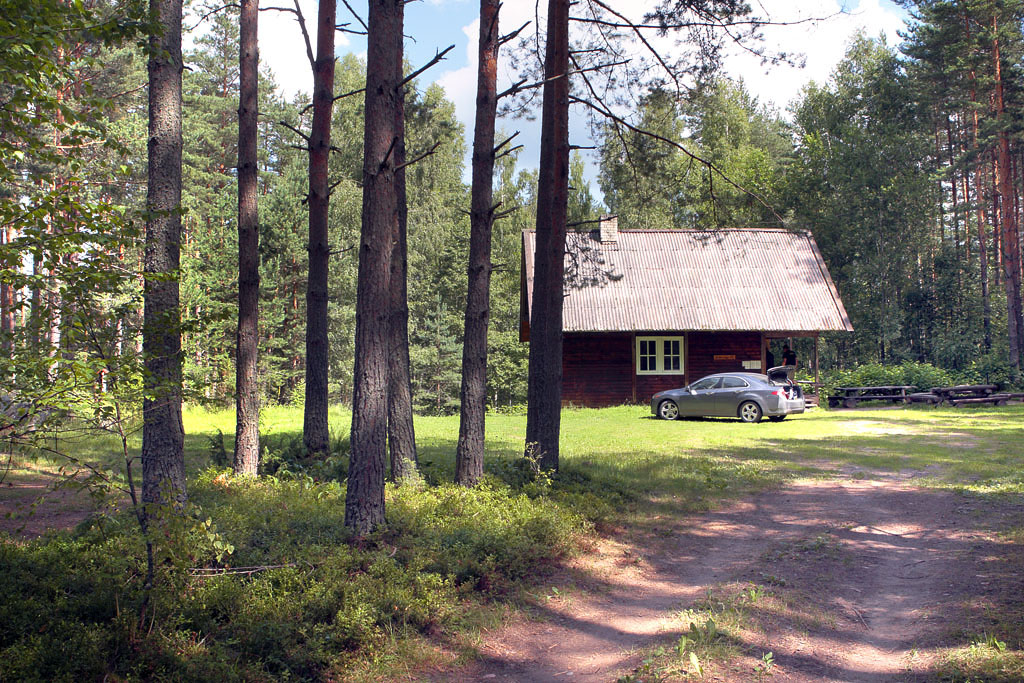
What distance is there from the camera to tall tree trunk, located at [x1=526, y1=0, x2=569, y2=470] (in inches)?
436

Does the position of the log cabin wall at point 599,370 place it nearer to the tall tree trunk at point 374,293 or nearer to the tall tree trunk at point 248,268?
the tall tree trunk at point 248,268

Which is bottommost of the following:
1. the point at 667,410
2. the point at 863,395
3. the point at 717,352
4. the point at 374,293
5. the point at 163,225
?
the point at 667,410

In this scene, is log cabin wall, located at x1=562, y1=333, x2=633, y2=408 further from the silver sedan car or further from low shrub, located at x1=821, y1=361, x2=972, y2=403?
low shrub, located at x1=821, y1=361, x2=972, y2=403

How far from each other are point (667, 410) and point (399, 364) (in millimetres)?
14710

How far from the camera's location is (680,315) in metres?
29.0

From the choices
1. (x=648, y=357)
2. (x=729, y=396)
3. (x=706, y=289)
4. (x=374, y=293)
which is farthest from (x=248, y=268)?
(x=706, y=289)

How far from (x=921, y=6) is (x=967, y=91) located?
4810 mm

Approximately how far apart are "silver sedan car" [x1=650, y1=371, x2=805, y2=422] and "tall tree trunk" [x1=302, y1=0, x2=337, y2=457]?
14117mm

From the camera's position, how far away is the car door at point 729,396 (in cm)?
2283

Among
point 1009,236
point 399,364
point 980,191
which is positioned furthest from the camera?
point 980,191

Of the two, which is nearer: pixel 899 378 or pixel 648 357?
pixel 899 378

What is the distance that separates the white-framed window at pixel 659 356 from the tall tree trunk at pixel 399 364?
20054mm

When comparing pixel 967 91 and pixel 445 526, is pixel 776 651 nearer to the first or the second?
pixel 445 526

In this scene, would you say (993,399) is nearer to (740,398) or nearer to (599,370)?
(740,398)
